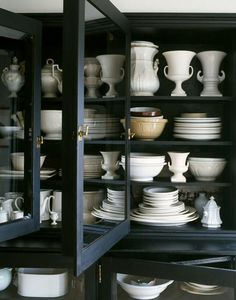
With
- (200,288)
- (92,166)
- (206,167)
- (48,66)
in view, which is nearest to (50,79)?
(48,66)

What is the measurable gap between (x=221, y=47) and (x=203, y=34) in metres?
0.17

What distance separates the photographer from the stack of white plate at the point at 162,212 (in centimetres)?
171

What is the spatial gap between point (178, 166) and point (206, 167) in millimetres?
116

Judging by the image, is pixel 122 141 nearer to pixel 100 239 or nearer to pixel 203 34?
pixel 100 239

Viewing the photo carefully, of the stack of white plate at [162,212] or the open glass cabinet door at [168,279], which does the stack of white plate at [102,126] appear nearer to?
the stack of white plate at [162,212]

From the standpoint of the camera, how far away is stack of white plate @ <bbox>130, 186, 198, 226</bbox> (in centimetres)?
171

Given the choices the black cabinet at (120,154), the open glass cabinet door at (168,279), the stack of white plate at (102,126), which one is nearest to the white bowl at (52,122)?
the black cabinet at (120,154)

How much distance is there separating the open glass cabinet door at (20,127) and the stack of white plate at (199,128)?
0.59 meters

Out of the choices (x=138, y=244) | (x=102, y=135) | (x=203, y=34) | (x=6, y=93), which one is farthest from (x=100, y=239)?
(x=203, y=34)

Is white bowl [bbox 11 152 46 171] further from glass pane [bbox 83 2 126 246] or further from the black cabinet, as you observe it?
glass pane [bbox 83 2 126 246]

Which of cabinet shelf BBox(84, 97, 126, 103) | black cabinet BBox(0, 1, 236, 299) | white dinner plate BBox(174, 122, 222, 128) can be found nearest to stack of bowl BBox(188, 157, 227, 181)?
black cabinet BBox(0, 1, 236, 299)

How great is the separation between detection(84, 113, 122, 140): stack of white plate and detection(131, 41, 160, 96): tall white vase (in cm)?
22

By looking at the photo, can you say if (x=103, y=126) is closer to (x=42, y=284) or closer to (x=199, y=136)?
(x=199, y=136)

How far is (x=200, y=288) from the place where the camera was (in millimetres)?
1547
